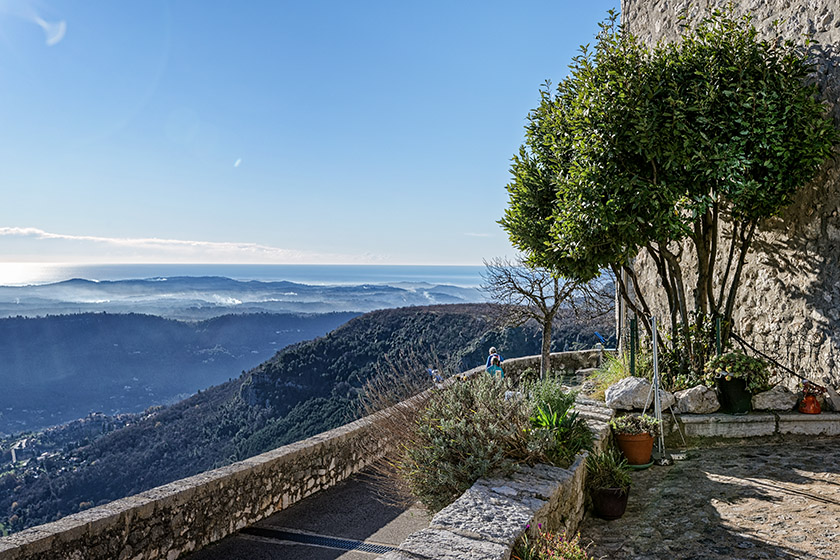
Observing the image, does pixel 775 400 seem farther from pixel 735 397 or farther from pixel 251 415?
pixel 251 415

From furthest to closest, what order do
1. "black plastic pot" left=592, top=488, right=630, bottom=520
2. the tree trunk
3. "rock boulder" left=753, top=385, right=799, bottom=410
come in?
the tree trunk, "rock boulder" left=753, top=385, right=799, bottom=410, "black plastic pot" left=592, top=488, right=630, bottom=520

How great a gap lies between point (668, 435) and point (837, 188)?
316 cm

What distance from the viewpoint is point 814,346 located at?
5977 mm

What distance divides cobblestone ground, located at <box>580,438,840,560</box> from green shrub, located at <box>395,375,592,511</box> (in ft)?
2.14

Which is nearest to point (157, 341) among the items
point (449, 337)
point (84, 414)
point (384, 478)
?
point (84, 414)

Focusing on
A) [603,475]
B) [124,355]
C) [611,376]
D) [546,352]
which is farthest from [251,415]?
[124,355]

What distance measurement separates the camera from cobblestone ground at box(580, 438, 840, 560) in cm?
333

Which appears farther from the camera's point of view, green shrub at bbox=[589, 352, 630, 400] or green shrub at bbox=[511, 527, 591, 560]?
green shrub at bbox=[589, 352, 630, 400]

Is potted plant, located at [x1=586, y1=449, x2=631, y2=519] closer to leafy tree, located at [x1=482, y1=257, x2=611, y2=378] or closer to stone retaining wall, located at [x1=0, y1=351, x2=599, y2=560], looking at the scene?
stone retaining wall, located at [x1=0, y1=351, x2=599, y2=560]

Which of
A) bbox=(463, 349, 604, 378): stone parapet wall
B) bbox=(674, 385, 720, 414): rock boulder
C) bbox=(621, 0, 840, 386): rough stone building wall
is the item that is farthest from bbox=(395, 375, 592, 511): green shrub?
bbox=(463, 349, 604, 378): stone parapet wall

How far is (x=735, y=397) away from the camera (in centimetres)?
586

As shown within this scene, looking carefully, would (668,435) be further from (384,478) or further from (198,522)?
(198,522)

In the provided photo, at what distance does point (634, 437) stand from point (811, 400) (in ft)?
7.11

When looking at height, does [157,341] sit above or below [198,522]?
below
